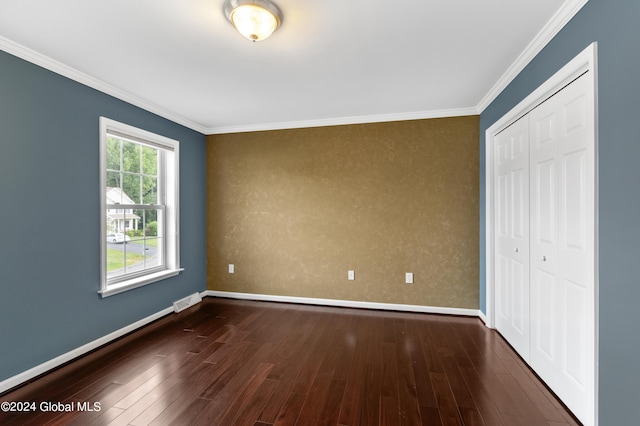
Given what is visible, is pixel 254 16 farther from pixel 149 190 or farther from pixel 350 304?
pixel 350 304

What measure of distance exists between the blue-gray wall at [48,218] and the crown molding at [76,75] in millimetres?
48

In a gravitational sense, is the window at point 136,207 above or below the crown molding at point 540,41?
below

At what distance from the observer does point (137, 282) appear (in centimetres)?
314

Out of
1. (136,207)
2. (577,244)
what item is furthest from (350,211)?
(136,207)

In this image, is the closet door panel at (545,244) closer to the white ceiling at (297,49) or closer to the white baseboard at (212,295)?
the white ceiling at (297,49)

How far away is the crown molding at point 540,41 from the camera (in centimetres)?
168

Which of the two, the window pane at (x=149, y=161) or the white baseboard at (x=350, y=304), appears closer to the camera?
the window pane at (x=149, y=161)

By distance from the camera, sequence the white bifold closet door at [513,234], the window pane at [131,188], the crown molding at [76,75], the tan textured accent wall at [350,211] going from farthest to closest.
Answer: the tan textured accent wall at [350,211], the window pane at [131,188], the white bifold closet door at [513,234], the crown molding at [76,75]

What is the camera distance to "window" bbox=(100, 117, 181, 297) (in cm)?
293

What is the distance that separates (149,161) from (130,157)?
0.94 feet

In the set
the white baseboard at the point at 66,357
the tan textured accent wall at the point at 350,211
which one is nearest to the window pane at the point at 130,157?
the tan textured accent wall at the point at 350,211

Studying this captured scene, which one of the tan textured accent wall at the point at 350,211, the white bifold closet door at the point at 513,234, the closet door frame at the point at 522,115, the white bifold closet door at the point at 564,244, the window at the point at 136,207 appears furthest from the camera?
the tan textured accent wall at the point at 350,211

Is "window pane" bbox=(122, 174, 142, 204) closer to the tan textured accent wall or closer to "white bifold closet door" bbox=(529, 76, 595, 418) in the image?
the tan textured accent wall

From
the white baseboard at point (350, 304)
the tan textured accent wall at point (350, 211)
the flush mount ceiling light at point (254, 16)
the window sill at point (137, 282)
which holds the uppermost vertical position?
the flush mount ceiling light at point (254, 16)
